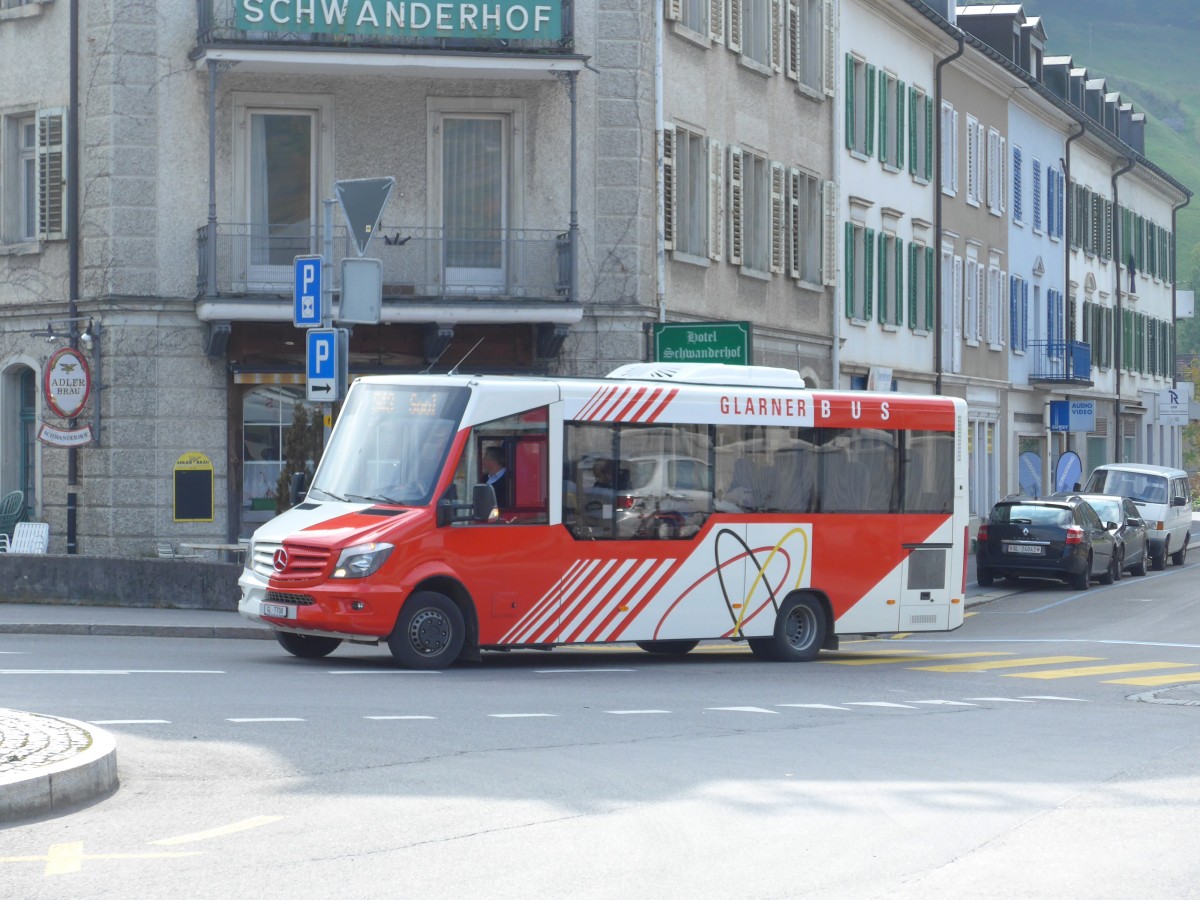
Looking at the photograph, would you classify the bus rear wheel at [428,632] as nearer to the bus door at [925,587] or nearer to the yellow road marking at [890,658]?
the yellow road marking at [890,658]

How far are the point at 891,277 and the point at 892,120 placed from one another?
3.23m

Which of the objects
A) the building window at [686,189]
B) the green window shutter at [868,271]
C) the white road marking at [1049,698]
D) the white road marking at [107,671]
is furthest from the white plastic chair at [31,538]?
the green window shutter at [868,271]

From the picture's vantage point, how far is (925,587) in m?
20.4

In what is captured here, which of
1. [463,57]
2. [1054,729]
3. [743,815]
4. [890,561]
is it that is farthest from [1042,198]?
[743,815]

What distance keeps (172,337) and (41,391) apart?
2.48m

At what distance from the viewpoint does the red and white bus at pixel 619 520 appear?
55.1ft

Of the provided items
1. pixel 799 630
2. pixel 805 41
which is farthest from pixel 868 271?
pixel 799 630

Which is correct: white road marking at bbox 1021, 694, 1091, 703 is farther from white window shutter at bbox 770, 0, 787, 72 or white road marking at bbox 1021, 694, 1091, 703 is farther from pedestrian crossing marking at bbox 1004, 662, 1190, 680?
white window shutter at bbox 770, 0, 787, 72

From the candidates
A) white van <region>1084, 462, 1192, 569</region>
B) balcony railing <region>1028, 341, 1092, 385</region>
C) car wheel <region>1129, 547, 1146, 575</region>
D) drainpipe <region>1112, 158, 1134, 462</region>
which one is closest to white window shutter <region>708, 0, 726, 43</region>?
car wheel <region>1129, 547, 1146, 575</region>

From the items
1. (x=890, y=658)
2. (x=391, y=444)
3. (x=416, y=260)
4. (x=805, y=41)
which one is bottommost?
(x=890, y=658)

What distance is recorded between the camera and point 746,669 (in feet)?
60.6

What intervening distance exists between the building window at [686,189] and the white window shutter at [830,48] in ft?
18.9

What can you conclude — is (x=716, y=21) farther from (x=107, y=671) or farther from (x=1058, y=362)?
(x=1058, y=362)

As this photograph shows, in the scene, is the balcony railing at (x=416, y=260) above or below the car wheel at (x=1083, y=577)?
above
